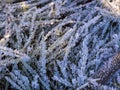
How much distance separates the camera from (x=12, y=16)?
1.60m

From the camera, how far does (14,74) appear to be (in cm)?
135

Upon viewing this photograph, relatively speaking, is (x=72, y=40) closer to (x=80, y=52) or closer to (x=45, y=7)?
(x=80, y=52)

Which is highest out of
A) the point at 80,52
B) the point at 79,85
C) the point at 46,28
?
the point at 46,28

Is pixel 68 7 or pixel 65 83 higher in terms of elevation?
pixel 68 7

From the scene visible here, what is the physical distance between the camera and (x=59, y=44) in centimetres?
143

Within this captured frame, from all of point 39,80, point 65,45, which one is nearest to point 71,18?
point 65,45

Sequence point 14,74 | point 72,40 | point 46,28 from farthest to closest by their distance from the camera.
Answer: point 46,28 → point 72,40 → point 14,74

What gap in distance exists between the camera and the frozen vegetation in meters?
1.29

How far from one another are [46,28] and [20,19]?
4.8 inches

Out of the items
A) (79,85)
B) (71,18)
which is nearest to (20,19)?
(71,18)

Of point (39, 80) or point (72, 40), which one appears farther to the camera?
point (72, 40)

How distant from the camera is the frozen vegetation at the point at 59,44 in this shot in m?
1.29

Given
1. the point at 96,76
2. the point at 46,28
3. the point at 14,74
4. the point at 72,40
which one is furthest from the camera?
the point at 46,28

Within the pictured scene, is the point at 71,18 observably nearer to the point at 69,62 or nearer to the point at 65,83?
the point at 69,62
